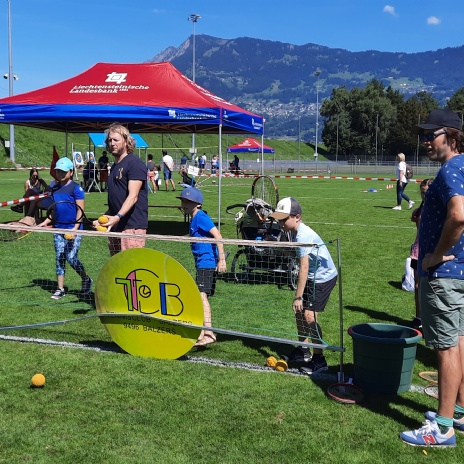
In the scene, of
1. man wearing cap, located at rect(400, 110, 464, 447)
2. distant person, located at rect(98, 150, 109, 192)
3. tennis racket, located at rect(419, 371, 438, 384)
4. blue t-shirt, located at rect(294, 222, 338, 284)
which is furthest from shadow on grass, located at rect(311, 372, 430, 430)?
distant person, located at rect(98, 150, 109, 192)

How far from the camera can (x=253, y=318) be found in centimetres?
673

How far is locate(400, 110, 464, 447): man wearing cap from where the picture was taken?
3.68m

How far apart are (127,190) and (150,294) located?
1270mm

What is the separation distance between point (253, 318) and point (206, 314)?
122 centimetres

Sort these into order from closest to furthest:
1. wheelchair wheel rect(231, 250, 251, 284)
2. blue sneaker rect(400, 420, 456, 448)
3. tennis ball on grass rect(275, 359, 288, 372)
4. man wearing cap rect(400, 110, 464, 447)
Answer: man wearing cap rect(400, 110, 464, 447) → blue sneaker rect(400, 420, 456, 448) → tennis ball on grass rect(275, 359, 288, 372) → wheelchair wheel rect(231, 250, 251, 284)

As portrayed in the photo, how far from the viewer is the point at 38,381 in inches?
185

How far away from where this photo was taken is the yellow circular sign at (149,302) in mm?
5199

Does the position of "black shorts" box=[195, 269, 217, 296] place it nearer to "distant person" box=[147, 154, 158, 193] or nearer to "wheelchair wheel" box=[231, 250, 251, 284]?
"wheelchair wheel" box=[231, 250, 251, 284]

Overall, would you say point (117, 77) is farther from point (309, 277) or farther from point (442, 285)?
point (442, 285)

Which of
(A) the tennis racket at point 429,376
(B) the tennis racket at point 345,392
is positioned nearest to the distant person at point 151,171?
(A) the tennis racket at point 429,376

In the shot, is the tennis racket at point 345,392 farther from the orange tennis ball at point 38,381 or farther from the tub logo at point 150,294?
the orange tennis ball at point 38,381

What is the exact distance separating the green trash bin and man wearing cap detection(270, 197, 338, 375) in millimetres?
498

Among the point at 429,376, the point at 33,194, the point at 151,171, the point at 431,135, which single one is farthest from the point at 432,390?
the point at 151,171

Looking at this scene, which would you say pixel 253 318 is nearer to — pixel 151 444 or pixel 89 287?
pixel 89 287
